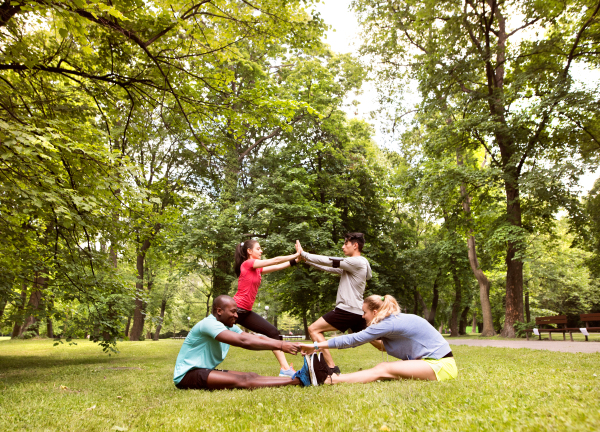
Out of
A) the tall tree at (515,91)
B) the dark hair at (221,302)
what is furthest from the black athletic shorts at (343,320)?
the tall tree at (515,91)

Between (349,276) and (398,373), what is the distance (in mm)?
1765

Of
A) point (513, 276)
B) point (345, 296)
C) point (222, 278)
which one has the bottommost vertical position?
point (345, 296)

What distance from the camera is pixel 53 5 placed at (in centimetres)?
451

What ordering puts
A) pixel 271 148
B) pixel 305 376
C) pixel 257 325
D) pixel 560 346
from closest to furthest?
pixel 305 376 < pixel 257 325 < pixel 560 346 < pixel 271 148

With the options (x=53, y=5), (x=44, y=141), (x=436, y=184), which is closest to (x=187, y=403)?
(x=44, y=141)

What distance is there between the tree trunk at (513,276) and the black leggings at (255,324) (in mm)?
14031

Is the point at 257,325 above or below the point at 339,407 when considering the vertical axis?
above

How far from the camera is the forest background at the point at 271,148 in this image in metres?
7.01

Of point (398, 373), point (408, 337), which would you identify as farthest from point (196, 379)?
point (408, 337)

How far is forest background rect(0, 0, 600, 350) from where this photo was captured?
23.0 ft

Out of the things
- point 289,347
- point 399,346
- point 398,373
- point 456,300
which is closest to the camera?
point 289,347

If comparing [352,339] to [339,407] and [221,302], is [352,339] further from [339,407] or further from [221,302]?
[221,302]

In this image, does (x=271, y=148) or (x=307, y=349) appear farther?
(x=271, y=148)

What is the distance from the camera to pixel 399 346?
203 inches
